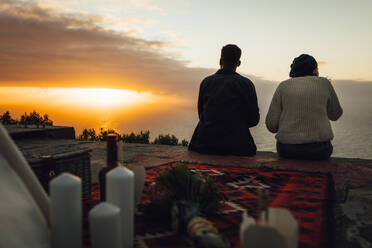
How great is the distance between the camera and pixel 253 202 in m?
2.11

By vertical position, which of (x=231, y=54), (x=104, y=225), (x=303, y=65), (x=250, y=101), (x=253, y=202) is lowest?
(x=253, y=202)

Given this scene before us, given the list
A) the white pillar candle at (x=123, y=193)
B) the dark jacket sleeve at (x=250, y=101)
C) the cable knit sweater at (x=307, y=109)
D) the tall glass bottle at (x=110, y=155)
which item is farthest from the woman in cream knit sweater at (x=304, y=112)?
the white pillar candle at (x=123, y=193)

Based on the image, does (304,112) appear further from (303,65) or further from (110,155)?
(110,155)

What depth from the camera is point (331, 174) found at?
304 centimetres

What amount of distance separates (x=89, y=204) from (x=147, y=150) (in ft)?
8.99

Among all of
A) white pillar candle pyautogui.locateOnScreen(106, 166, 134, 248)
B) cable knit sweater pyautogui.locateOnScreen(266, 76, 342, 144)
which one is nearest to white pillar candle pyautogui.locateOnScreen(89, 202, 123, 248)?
white pillar candle pyautogui.locateOnScreen(106, 166, 134, 248)

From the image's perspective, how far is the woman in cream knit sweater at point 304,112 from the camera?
355 centimetres

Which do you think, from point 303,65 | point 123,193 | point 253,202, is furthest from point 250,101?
point 123,193

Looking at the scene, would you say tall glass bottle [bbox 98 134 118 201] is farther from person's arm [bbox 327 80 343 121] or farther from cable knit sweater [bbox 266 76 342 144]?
person's arm [bbox 327 80 343 121]

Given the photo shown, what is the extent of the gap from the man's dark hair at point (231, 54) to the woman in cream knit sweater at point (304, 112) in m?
0.63

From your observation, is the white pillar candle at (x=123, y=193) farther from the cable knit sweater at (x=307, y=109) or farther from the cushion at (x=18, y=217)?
the cable knit sweater at (x=307, y=109)

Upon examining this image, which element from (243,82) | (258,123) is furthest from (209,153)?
(243,82)

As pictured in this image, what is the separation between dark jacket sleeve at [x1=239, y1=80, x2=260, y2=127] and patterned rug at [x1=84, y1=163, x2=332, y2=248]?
3.08 feet

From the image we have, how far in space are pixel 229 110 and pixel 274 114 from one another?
0.51 metres
